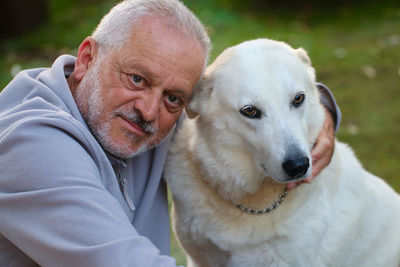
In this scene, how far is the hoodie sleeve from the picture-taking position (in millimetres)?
1466

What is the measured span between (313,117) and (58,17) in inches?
270

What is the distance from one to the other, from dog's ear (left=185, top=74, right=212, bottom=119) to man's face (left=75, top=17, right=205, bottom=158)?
0.99ft

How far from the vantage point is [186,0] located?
28.0ft

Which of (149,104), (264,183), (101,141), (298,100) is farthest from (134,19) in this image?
(264,183)

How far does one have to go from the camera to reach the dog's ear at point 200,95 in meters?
2.34

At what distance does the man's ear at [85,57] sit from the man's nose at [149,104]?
29 cm

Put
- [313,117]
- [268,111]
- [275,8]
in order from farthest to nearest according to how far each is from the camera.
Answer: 1. [275,8]
2. [313,117]
3. [268,111]

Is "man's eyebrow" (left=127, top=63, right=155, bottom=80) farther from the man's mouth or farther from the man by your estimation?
the man's mouth

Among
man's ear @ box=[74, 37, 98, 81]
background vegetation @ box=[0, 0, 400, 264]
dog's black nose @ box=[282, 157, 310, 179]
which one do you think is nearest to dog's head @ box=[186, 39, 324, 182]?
dog's black nose @ box=[282, 157, 310, 179]

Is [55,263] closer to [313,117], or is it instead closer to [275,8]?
[313,117]

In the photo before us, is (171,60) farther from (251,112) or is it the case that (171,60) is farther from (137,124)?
(251,112)

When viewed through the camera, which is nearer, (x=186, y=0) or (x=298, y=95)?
(x=298, y=95)

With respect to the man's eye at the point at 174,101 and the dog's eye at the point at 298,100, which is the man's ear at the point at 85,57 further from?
the dog's eye at the point at 298,100

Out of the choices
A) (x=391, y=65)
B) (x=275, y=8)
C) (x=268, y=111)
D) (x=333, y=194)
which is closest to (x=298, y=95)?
(x=268, y=111)
